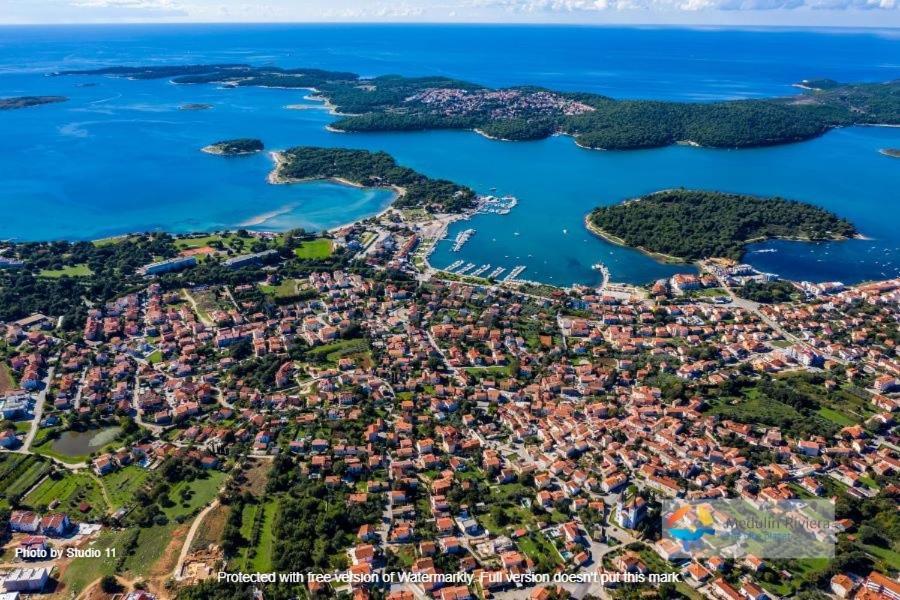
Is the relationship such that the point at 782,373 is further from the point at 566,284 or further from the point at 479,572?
the point at 479,572

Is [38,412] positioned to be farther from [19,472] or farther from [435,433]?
[435,433]

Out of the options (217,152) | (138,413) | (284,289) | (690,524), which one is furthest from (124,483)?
(217,152)

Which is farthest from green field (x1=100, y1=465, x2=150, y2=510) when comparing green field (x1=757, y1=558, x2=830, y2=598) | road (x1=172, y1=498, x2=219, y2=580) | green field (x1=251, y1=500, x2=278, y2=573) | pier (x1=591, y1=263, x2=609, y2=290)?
pier (x1=591, y1=263, x2=609, y2=290)

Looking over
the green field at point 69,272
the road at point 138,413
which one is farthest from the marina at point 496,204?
the road at point 138,413

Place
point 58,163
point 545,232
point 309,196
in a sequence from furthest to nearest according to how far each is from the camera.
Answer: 1. point 58,163
2. point 309,196
3. point 545,232

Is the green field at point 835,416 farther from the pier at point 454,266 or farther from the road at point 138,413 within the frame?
the road at point 138,413

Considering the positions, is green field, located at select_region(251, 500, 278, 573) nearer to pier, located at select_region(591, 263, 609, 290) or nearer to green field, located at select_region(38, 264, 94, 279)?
pier, located at select_region(591, 263, 609, 290)

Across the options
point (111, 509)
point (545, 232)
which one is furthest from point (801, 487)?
point (545, 232)
